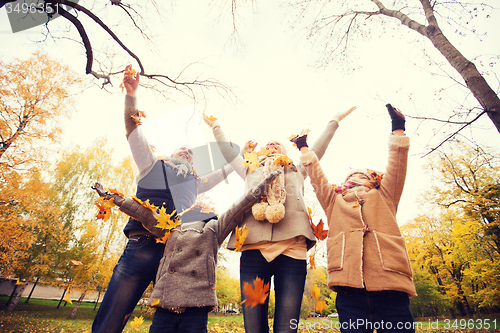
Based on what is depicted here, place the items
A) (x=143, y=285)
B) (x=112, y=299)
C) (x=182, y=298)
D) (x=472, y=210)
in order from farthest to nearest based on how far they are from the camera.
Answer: (x=472, y=210) < (x=143, y=285) < (x=112, y=299) < (x=182, y=298)

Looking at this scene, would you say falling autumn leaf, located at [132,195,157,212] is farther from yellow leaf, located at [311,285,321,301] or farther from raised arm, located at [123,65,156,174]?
yellow leaf, located at [311,285,321,301]

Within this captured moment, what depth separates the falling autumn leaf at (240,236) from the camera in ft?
6.46

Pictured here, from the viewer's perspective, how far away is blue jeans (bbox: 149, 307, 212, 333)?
65.8 inches

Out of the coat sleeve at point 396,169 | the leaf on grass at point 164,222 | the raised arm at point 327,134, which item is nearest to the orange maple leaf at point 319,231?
the coat sleeve at point 396,169

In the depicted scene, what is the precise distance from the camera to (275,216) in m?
1.96

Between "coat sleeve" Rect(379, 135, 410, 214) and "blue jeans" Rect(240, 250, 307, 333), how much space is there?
39.7 inches

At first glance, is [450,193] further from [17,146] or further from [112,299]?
[17,146]

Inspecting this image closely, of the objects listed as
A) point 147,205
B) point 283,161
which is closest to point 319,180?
point 283,161

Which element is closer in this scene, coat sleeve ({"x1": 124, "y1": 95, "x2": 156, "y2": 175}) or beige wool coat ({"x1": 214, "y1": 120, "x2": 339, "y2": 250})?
beige wool coat ({"x1": 214, "y1": 120, "x2": 339, "y2": 250})

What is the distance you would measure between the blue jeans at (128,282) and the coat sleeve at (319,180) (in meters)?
1.62

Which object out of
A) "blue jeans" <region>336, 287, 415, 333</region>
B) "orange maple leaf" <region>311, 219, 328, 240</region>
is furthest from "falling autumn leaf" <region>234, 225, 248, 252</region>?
"blue jeans" <region>336, 287, 415, 333</region>

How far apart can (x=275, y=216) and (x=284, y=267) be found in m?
0.42

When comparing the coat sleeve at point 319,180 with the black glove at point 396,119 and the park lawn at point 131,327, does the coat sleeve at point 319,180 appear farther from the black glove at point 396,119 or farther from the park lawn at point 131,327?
the park lawn at point 131,327

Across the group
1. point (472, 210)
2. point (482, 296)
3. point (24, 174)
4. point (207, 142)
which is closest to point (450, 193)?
point (472, 210)
